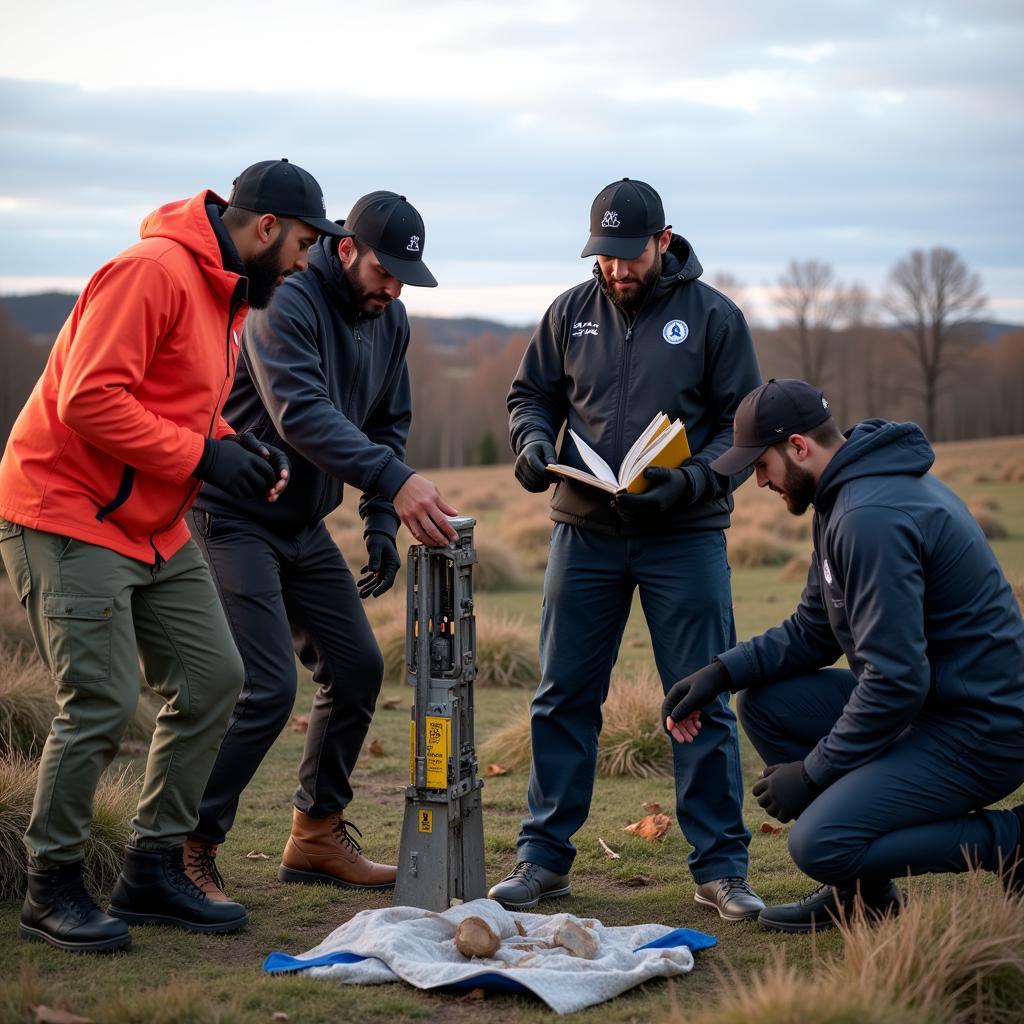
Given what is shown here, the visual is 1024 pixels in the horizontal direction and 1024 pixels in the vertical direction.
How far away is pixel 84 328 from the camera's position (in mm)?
4016

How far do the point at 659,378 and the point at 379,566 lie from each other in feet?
4.63

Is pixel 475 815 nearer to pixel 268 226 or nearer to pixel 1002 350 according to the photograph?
pixel 268 226

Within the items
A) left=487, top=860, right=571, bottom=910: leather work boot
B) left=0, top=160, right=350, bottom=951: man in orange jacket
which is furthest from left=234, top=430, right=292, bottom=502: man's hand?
left=487, top=860, right=571, bottom=910: leather work boot

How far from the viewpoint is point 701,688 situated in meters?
4.69

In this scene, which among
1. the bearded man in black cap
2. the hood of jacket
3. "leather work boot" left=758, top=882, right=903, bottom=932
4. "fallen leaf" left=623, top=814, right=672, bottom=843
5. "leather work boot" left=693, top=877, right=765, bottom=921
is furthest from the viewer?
"fallen leaf" left=623, top=814, right=672, bottom=843

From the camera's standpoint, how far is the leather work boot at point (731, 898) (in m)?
4.62

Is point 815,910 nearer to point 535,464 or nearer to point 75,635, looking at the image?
point 535,464

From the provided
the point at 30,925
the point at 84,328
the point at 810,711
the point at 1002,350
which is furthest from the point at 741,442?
the point at 1002,350

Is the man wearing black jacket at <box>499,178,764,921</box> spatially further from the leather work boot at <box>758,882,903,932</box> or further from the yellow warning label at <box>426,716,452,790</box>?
the yellow warning label at <box>426,716,452,790</box>

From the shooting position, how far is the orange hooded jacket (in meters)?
3.99

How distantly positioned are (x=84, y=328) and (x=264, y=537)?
1234 mm

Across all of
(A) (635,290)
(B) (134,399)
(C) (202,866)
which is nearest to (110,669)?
(B) (134,399)

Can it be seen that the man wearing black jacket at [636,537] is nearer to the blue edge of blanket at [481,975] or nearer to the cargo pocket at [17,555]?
the blue edge of blanket at [481,975]

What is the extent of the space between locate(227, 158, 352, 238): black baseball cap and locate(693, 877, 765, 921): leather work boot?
112 inches
